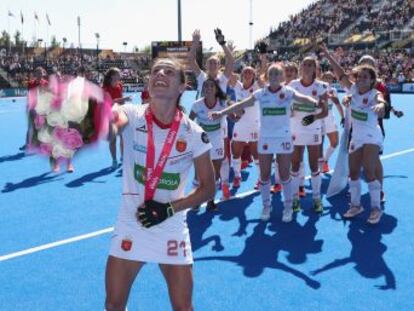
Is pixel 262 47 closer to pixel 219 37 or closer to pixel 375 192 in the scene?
pixel 219 37

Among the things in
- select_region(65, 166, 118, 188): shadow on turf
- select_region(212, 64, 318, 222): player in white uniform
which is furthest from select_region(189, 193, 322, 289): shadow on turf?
select_region(65, 166, 118, 188): shadow on turf

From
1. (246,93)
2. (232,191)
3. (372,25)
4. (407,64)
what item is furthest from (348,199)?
(372,25)

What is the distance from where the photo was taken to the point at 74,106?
2.90m

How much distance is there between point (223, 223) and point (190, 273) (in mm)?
3991

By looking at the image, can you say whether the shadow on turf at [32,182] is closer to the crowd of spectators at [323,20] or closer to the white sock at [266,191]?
the white sock at [266,191]

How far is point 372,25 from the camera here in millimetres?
57094

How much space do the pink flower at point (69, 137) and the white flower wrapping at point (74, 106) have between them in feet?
0.22

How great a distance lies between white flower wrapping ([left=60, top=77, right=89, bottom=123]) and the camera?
9.53ft

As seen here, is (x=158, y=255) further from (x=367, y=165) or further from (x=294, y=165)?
(x=294, y=165)

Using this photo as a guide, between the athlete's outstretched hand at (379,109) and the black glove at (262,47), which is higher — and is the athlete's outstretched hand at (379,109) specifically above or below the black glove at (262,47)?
below

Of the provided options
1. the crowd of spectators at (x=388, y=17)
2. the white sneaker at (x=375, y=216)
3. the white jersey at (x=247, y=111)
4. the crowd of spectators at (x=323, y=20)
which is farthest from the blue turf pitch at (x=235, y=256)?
the crowd of spectators at (x=323, y=20)

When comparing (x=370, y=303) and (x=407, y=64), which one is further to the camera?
(x=407, y=64)

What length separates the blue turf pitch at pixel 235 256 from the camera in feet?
15.9

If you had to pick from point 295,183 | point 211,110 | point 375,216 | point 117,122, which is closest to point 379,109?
point 375,216
